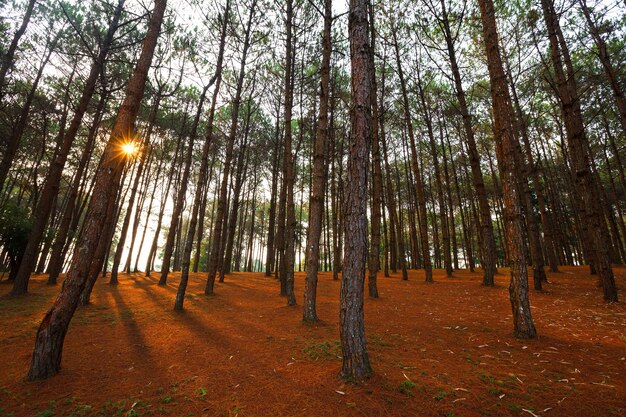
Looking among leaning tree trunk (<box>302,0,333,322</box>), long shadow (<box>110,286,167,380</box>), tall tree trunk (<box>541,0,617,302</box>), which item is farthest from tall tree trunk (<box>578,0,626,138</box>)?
long shadow (<box>110,286,167,380</box>)

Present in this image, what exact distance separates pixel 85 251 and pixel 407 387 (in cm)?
493

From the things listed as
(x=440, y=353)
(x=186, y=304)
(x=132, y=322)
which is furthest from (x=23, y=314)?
(x=440, y=353)

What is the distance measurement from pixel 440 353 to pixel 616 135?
76.9 ft

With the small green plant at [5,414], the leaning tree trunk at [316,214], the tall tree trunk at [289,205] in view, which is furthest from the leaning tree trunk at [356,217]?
the tall tree trunk at [289,205]

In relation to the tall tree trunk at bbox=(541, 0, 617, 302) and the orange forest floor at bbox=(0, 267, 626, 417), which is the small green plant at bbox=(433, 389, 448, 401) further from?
the tall tree trunk at bbox=(541, 0, 617, 302)

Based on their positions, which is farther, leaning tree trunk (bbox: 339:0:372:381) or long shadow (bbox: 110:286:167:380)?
long shadow (bbox: 110:286:167:380)

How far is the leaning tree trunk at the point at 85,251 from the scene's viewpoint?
3611 mm

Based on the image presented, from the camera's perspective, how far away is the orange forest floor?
291 centimetres

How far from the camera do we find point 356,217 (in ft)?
11.8

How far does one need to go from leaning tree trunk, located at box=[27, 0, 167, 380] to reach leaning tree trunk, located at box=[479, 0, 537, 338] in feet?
23.4

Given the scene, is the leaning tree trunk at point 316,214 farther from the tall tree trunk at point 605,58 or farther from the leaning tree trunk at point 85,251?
the tall tree trunk at point 605,58

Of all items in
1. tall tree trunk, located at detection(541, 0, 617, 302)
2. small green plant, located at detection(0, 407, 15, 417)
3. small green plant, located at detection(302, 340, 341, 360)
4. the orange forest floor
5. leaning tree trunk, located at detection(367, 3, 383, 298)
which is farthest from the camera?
leaning tree trunk, located at detection(367, 3, 383, 298)

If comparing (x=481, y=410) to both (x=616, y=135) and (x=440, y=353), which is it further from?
(x=616, y=135)

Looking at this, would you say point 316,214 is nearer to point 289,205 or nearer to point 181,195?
point 289,205
